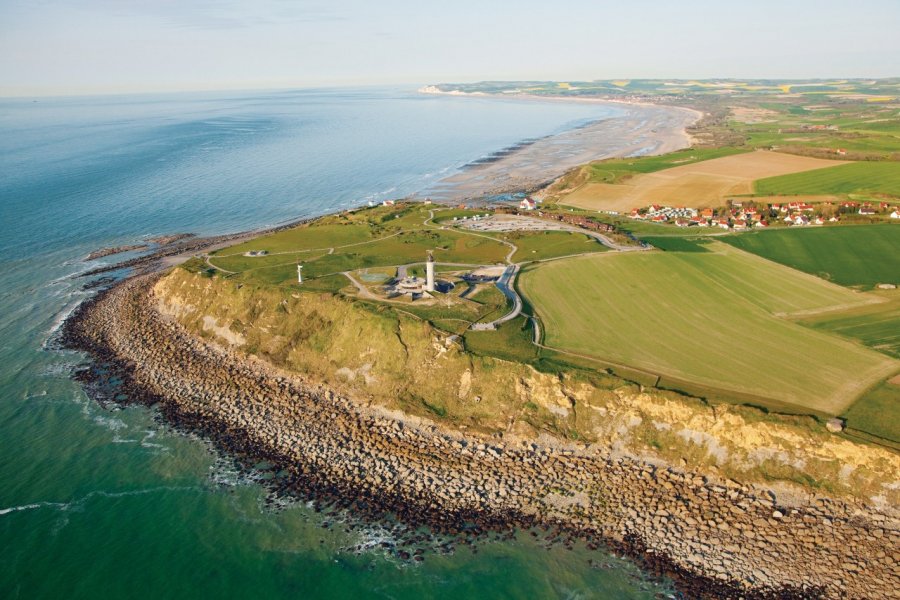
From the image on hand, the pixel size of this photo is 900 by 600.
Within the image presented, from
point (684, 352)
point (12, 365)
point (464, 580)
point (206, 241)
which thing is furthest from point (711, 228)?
point (12, 365)

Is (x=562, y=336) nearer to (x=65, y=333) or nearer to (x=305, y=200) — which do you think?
(x=65, y=333)

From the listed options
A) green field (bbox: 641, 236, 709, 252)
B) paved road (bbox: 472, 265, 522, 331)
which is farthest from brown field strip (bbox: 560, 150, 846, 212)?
paved road (bbox: 472, 265, 522, 331)

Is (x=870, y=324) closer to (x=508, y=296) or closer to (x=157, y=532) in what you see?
(x=508, y=296)

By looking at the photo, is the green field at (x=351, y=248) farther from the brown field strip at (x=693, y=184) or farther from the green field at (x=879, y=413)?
the green field at (x=879, y=413)

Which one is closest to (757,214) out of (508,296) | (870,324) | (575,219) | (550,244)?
(575,219)

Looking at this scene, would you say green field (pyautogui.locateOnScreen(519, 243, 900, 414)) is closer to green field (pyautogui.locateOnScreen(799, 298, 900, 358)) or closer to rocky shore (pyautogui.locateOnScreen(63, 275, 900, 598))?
green field (pyautogui.locateOnScreen(799, 298, 900, 358))
